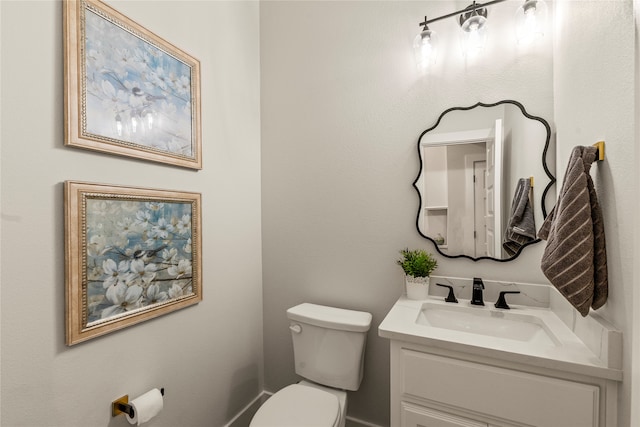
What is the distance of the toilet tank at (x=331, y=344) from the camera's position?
1522mm

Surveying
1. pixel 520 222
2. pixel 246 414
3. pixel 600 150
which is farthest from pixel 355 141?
pixel 246 414

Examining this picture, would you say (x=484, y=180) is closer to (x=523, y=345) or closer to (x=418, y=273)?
(x=418, y=273)

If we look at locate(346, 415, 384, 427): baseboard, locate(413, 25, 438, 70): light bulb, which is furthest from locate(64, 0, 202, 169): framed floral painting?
locate(346, 415, 384, 427): baseboard

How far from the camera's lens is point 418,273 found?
1.49m

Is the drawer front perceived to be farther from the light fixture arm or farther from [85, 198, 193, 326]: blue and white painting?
the light fixture arm

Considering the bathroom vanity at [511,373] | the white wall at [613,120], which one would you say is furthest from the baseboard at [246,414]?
the white wall at [613,120]

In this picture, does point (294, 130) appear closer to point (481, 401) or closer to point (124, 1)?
point (124, 1)

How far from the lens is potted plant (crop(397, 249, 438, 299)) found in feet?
4.87

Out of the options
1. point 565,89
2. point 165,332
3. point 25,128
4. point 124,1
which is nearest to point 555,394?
point 565,89

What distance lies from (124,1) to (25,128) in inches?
25.8

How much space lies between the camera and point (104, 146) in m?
1.09

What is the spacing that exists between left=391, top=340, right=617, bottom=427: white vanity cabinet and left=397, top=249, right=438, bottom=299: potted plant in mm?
409

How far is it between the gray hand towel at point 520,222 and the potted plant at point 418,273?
1.16ft

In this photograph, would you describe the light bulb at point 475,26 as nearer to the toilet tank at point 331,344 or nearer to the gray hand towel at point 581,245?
the gray hand towel at point 581,245
